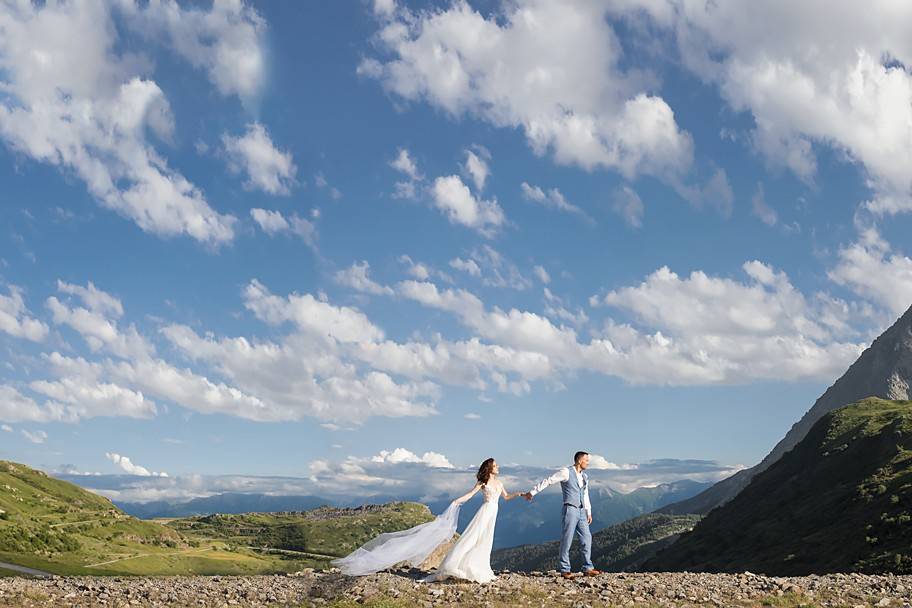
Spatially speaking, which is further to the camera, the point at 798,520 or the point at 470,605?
the point at 798,520

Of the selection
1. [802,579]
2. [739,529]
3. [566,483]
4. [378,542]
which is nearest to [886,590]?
[802,579]

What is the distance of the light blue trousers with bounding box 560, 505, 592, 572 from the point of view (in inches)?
1089

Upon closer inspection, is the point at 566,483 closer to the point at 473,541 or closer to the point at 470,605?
the point at 473,541

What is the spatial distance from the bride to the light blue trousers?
2.31 m

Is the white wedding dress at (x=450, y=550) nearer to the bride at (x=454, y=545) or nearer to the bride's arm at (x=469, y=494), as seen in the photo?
the bride at (x=454, y=545)

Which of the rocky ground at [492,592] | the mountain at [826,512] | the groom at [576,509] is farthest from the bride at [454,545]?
the mountain at [826,512]

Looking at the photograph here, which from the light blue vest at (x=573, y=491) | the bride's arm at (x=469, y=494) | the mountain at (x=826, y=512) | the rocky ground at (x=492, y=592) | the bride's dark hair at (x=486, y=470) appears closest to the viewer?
the rocky ground at (x=492, y=592)

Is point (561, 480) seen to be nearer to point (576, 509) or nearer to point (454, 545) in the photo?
point (576, 509)

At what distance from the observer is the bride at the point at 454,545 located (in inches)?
1065

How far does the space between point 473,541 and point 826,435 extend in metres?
178

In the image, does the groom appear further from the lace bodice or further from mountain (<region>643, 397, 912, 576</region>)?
mountain (<region>643, 397, 912, 576</region>)

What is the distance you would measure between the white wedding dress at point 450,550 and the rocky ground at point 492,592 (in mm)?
584

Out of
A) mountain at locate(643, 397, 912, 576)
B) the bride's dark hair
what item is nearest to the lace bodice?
the bride's dark hair

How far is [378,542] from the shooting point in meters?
30.0
